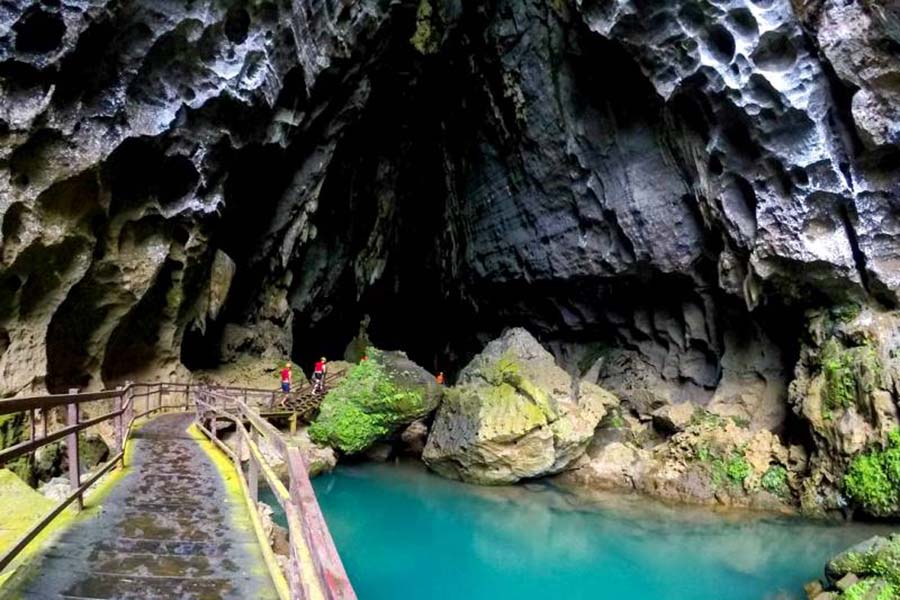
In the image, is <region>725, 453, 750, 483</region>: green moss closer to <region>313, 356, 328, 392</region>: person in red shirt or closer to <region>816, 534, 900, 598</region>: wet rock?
<region>816, 534, 900, 598</region>: wet rock

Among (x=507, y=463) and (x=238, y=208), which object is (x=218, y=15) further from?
(x=507, y=463)

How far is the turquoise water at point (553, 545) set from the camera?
882cm

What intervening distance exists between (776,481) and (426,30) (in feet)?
53.6

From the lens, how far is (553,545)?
10.6 metres

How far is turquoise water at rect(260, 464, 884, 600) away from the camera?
8820mm

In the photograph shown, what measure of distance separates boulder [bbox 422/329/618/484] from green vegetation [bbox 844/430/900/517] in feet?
18.0

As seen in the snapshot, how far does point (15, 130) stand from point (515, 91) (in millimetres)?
13343

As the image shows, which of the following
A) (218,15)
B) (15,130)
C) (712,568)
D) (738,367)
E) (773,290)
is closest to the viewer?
(15,130)

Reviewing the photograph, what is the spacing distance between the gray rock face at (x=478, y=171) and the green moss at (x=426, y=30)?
0.07 m

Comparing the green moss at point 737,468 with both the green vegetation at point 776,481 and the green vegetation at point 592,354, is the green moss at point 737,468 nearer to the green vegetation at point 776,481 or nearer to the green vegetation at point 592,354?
the green vegetation at point 776,481

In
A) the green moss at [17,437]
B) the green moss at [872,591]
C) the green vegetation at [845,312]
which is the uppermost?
the green vegetation at [845,312]

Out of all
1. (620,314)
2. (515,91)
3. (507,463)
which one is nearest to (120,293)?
(507,463)

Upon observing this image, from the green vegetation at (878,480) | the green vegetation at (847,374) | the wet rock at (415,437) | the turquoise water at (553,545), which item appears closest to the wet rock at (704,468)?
the turquoise water at (553,545)

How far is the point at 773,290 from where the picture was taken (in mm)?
12883
